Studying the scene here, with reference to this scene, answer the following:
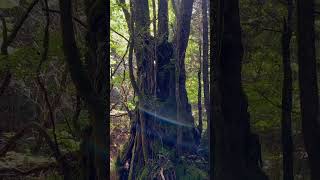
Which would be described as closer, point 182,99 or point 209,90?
point 209,90

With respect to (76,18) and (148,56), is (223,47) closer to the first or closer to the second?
(76,18)

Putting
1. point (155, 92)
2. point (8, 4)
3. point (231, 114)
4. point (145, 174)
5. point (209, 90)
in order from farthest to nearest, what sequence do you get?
point (155, 92) < point (145, 174) < point (209, 90) < point (231, 114) < point (8, 4)

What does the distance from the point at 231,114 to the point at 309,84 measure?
0.56 m

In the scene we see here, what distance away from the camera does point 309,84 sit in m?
2.60

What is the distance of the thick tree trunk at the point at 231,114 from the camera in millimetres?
2543

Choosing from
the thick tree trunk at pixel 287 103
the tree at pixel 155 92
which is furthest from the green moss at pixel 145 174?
the thick tree trunk at pixel 287 103

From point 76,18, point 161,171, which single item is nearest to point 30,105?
point 76,18

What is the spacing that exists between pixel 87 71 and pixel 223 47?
2.91 ft

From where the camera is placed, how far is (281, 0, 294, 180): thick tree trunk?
2564mm

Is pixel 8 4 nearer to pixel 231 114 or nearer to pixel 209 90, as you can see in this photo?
pixel 209 90

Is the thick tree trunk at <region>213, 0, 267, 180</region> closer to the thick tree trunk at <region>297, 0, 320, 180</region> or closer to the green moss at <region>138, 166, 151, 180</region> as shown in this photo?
the thick tree trunk at <region>297, 0, 320, 180</region>

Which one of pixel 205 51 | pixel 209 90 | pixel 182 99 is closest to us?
pixel 209 90

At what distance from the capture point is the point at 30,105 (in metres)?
2.25

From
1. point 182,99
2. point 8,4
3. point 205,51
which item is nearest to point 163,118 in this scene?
point 182,99
